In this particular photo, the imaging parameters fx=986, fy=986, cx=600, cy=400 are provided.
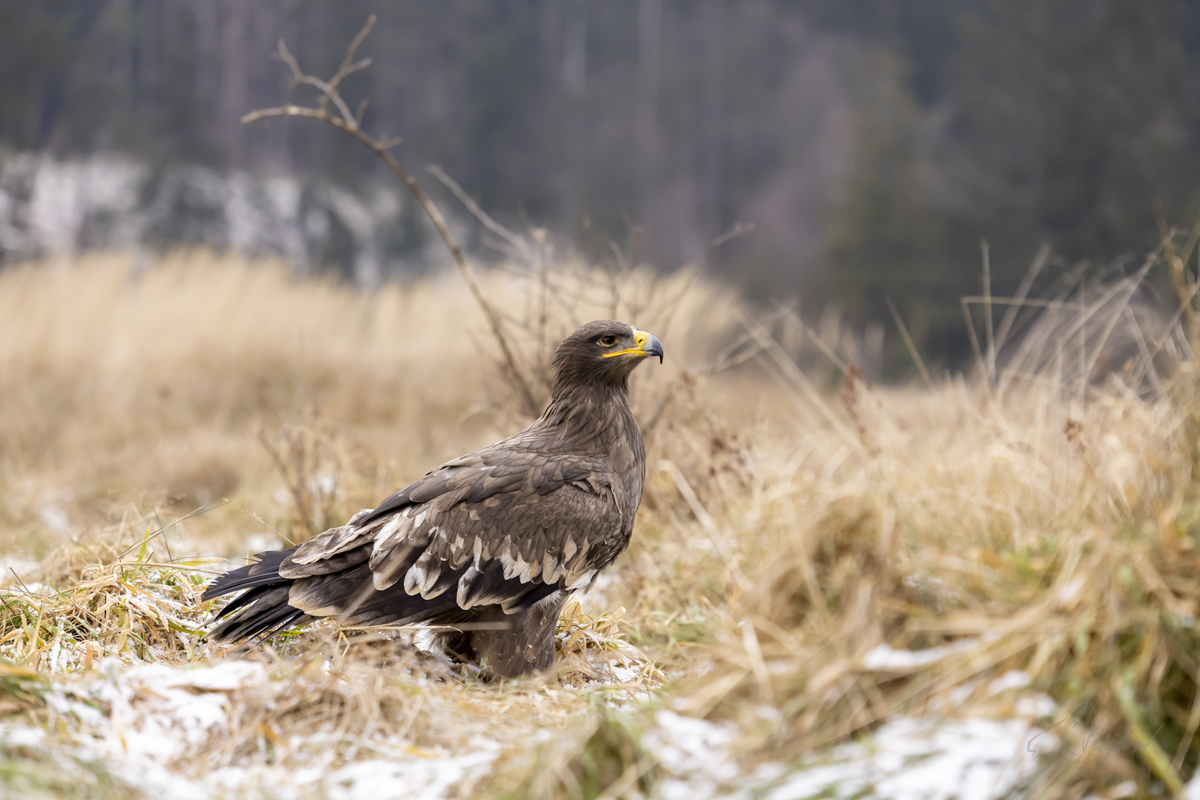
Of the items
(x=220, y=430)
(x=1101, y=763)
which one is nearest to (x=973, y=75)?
(x=220, y=430)

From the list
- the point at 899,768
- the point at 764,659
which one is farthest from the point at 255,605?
the point at 899,768

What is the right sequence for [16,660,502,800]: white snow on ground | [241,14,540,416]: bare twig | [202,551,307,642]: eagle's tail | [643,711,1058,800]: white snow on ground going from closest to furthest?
1. [643,711,1058,800]: white snow on ground
2. [16,660,502,800]: white snow on ground
3. [202,551,307,642]: eagle's tail
4. [241,14,540,416]: bare twig

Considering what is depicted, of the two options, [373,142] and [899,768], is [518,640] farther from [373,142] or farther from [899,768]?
[373,142]

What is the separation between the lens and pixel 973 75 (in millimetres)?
22266

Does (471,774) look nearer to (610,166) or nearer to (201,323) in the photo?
(201,323)

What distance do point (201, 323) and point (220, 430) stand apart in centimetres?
175

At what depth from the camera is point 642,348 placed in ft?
12.0

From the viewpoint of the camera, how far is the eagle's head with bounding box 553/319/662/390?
3660 mm

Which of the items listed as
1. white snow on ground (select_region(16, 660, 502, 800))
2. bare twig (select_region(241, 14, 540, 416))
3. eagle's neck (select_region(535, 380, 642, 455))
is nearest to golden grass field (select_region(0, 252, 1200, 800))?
white snow on ground (select_region(16, 660, 502, 800))

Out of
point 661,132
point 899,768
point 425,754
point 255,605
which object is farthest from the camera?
point 661,132

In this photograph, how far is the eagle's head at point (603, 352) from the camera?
3.66 meters

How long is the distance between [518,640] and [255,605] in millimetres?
865

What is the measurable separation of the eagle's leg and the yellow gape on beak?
91 cm

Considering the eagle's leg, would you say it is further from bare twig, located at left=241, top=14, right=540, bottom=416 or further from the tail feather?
bare twig, located at left=241, top=14, right=540, bottom=416
